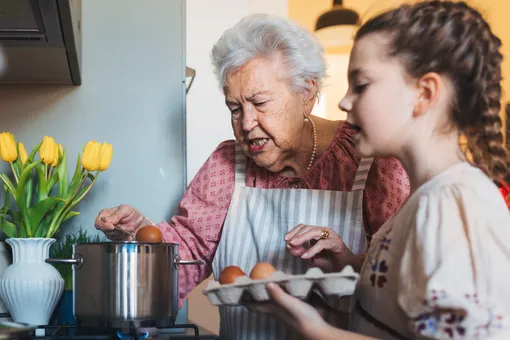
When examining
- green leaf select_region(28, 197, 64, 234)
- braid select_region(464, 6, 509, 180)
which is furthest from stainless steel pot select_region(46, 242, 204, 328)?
braid select_region(464, 6, 509, 180)

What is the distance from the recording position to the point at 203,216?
145 centimetres

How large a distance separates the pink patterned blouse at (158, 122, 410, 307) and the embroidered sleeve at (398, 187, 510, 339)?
0.52m

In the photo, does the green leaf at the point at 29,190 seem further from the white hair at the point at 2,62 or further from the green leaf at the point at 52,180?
the white hair at the point at 2,62

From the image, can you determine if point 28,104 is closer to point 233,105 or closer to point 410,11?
point 233,105

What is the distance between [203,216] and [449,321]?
81cm

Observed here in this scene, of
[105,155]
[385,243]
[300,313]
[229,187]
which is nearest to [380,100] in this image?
[385,243]

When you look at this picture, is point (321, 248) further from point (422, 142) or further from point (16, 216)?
point (16, 216)

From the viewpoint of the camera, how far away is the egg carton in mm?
835

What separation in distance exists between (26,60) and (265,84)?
1.65 ft

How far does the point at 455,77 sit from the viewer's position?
0.85m

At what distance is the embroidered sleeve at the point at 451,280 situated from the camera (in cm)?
70

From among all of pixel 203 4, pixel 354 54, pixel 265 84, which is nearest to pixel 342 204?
pixel 265 84

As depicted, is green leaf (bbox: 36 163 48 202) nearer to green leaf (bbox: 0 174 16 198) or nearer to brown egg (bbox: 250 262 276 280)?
green leaf (bbox: 0 174 16 198)

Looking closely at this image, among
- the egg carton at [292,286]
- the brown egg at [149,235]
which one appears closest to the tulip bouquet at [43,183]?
the brown egg at [149,235]
